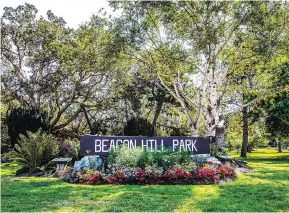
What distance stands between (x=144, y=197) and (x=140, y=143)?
426cm

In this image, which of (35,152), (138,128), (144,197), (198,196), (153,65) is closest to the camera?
(144,197)

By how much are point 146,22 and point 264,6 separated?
5.10 metres

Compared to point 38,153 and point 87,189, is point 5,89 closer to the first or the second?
point 38,153

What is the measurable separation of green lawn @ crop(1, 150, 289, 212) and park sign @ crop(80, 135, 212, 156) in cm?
183

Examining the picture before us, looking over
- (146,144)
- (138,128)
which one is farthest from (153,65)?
(146,144)

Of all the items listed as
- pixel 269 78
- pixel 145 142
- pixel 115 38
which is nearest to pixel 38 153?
pixel 145 142

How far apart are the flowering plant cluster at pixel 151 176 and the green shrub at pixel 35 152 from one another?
134 inches

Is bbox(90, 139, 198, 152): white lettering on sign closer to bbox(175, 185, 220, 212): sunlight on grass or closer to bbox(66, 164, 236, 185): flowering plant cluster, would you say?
bbox(66, 164, 236, 185): flowering plant cluster

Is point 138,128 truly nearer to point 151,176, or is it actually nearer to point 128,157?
point 128,157

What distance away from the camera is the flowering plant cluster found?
10.1 m

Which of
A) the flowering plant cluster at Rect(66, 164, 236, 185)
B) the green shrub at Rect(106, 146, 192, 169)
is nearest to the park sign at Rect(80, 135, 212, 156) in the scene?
the green shrub at Rect(106, 146, 192, 169)

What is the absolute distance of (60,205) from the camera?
7.00 m

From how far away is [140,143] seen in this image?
12070 millimetres

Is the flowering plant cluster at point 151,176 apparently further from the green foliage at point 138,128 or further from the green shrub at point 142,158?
the green foliage at point 138,128
